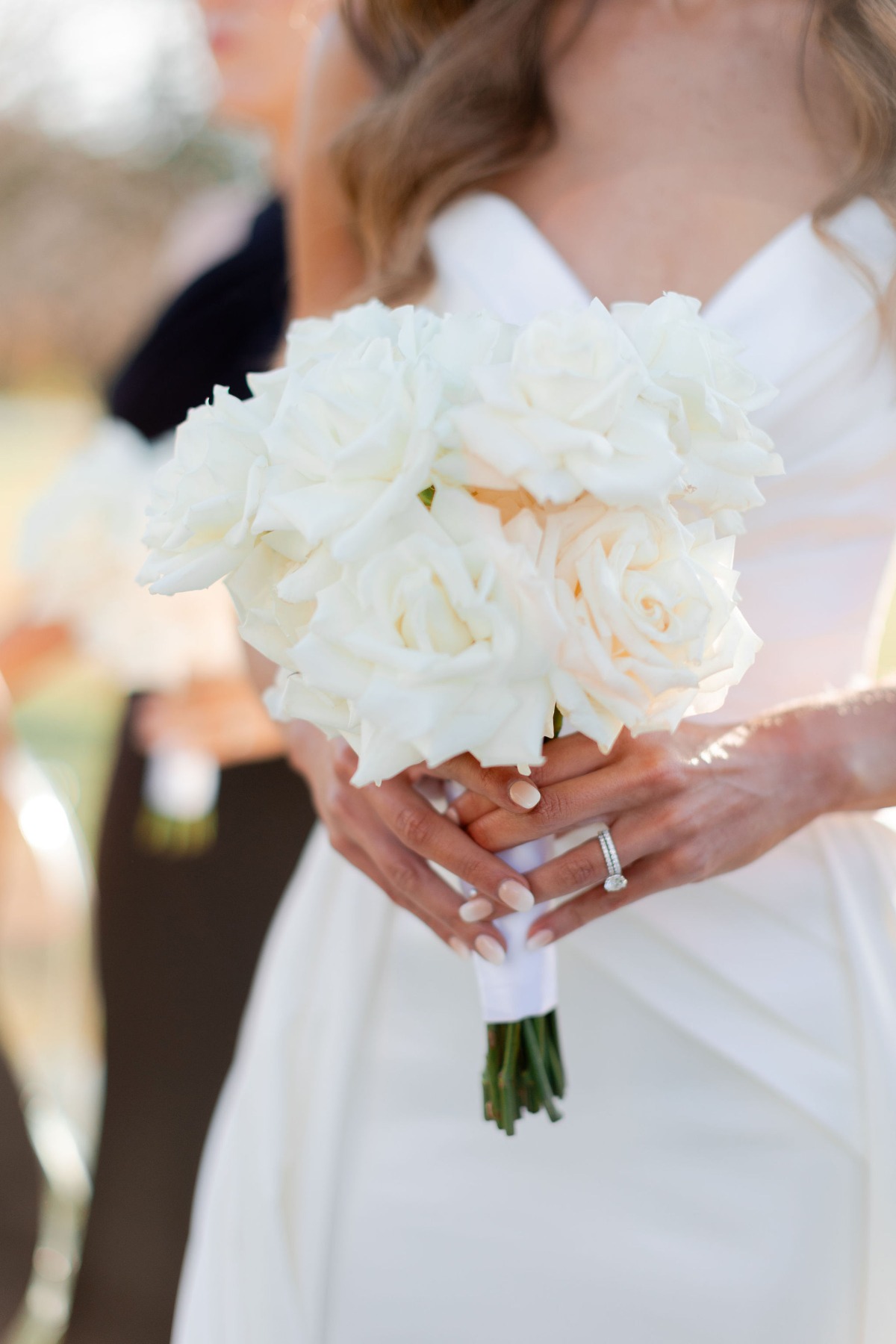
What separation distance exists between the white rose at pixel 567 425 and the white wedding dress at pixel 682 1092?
667 millimetres

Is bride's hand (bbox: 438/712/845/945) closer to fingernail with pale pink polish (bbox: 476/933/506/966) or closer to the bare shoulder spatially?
fingernail with pale pink polish (bbox: 476/933/506/966)

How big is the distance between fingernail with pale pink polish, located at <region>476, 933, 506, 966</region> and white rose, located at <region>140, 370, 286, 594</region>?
53 centimetres

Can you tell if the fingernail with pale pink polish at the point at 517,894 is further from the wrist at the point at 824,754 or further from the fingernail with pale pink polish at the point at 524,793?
the wrist at the point at 824,754

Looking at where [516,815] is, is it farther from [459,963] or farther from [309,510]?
[459,963]

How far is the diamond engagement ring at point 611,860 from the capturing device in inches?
51.8

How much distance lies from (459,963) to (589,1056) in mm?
226

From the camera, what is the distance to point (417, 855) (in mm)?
1477

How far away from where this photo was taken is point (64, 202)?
20984 mm

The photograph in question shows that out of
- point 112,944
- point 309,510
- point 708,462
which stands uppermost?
point 112,944

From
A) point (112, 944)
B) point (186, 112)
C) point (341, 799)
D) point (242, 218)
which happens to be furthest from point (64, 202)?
point (341, 799)

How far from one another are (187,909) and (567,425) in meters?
2.31

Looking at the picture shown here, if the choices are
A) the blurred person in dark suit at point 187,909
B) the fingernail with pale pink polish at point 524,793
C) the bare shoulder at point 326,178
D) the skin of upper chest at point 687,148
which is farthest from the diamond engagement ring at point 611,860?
the blurred person in dark suit at point 187,909

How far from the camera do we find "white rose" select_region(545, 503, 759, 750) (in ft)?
3.37

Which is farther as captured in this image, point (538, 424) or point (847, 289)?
point (847, 289)
